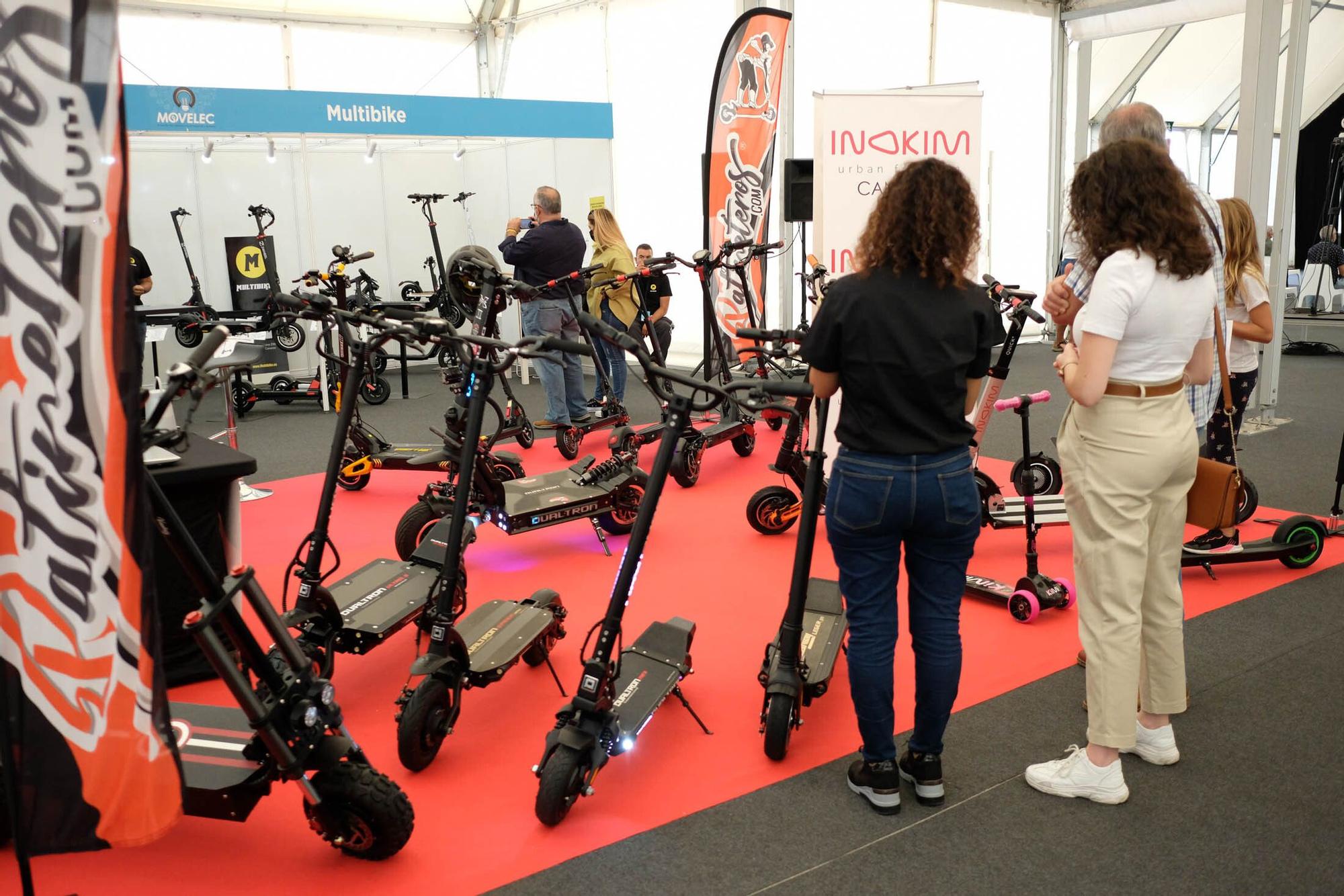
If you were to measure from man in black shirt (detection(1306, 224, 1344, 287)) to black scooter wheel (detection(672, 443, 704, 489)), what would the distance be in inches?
327

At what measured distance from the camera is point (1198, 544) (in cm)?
412

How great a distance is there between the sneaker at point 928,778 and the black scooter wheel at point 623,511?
221cm

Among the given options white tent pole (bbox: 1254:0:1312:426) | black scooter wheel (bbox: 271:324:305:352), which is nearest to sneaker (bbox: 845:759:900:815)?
white tent pole (bbox: 1254:0:1312:426)

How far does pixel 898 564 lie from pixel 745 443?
3988 millimetres

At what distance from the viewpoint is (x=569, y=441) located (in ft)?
21.3

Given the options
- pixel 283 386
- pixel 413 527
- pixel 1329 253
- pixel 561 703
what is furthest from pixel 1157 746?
pixel 1329 253

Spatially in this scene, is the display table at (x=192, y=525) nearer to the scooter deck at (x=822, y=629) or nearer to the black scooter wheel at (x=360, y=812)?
the black scooter wheel at (x=360, y=812)

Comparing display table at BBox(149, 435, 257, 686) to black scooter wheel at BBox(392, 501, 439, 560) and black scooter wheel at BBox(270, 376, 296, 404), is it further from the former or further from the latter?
black scooter wheel at BBox(270, 376, 296, 404)

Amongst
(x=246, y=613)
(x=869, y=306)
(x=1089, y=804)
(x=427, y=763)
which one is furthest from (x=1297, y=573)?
(x=246, y=613)

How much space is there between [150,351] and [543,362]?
401cm

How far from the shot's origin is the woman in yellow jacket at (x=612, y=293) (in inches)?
268

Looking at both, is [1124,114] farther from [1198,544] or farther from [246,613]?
[246,613]

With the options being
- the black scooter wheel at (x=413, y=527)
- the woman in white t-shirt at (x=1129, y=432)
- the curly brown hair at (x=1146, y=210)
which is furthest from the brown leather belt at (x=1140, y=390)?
the black scooter wheel at (x=413, y=527)

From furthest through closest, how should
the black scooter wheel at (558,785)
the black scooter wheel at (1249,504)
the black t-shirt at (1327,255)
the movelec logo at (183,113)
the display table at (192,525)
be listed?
the black t-shirt at (1327,255), the movelec logo at (183,113), the black scooter wheel at (1249,504), the display table at (192,525), the black scooter wheel at (558,785)
